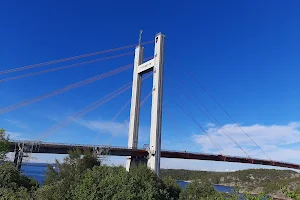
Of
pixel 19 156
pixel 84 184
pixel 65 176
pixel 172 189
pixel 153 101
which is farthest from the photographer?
pixel 153 101

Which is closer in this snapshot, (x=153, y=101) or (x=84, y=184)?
Result: (x=84, y=184)

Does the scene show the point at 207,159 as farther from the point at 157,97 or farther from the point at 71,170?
the point at 71,170

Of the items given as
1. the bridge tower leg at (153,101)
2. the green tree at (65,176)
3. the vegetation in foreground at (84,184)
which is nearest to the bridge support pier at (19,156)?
the vegetation in foreground at (84,184)

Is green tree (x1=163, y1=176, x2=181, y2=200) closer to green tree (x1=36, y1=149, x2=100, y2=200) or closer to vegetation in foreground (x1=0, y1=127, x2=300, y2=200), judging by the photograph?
vegetation in foreground (x1=0, y1=127, x2=300, y2=200)

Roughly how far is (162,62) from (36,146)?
20.9m

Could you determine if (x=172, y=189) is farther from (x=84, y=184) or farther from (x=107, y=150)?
(x=84, y=184)

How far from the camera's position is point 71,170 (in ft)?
78.9

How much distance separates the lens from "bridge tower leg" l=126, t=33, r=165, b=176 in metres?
38.2

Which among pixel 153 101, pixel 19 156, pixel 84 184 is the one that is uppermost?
pixel 153 101

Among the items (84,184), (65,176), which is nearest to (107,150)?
(65,176)

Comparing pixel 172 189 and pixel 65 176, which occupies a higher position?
pixel 65 176

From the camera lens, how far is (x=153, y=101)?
39.5 m

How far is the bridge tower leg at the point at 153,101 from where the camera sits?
3816cm

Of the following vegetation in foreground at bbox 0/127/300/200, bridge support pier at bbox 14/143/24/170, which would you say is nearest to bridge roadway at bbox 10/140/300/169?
bridge support pier at bbox 14/143/24/170
